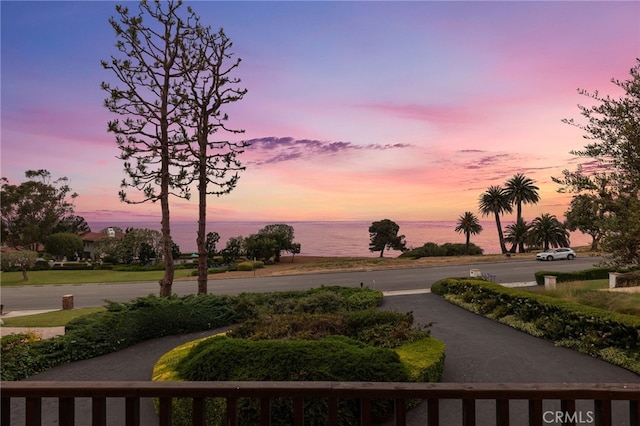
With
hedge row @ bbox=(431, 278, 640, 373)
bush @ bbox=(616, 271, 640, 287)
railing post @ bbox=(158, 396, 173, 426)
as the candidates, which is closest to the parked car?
bush @ bbox=(616, 271, 640, 287)

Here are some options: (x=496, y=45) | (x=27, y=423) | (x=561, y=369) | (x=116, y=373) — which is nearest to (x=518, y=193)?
(x=496, y=45)

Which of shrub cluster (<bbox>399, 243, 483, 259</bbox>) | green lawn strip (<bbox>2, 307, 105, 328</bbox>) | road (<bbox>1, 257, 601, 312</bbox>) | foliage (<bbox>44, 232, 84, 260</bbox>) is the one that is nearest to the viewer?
green lawn strip (<bbox>2, 307, 105, 328</bbox>)

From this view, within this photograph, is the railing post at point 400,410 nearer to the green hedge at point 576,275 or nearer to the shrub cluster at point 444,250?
the green hedge at point 576,275

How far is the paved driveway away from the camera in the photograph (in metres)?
5.82

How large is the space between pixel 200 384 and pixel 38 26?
8.42 m

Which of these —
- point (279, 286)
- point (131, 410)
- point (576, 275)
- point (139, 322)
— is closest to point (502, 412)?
point (131, 410)

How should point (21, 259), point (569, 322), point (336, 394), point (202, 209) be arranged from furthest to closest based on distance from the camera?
point (21, 259) → point (202, 209) → point (569, 322) → point (336, 394)

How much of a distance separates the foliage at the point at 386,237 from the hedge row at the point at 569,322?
58.5m

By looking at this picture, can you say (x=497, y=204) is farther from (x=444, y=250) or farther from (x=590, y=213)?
(x=590, y=213)

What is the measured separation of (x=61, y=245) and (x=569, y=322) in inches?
2494

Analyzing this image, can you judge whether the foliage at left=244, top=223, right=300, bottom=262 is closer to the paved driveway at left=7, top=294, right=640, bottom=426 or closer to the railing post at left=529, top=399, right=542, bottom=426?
the paved driveway at left=7, top=294, right=640, bottom=426

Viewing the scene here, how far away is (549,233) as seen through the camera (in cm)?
5253

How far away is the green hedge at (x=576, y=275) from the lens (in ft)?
66.8

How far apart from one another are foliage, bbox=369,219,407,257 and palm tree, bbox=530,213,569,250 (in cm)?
2378
